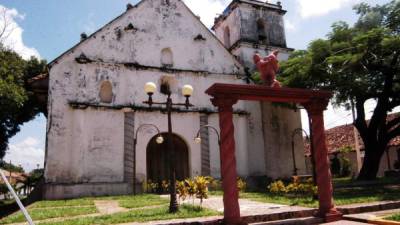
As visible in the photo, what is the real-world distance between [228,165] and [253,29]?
16.5 meters

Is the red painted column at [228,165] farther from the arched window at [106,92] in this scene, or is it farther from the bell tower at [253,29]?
the bell tower at [253,29]

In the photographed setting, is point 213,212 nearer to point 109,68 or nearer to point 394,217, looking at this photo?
point 394,217

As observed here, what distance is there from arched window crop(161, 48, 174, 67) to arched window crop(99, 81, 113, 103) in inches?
124

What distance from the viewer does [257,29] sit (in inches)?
919

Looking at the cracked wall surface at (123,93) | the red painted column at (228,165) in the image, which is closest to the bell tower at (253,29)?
the cracked wall surface at (123,93)

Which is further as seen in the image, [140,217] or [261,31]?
[261,31]

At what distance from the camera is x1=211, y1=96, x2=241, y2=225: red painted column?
7867 millimetres

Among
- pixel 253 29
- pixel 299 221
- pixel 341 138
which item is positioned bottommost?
pixel 299 221

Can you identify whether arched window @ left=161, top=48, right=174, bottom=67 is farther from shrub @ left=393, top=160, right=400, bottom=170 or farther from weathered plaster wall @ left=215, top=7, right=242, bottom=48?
shrub @ left=393, top=160, right=400, bottom=170

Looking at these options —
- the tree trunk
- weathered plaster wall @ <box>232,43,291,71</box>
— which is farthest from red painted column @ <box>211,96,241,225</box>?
weathered plaster wall @ <box>232,43,291,71</box>

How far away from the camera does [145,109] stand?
18.5 m

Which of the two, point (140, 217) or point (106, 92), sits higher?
point (106, 92)

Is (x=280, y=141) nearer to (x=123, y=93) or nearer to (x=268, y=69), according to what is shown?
(x=123, y=93)

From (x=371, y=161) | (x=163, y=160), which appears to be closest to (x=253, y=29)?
(x=163, y=160)
